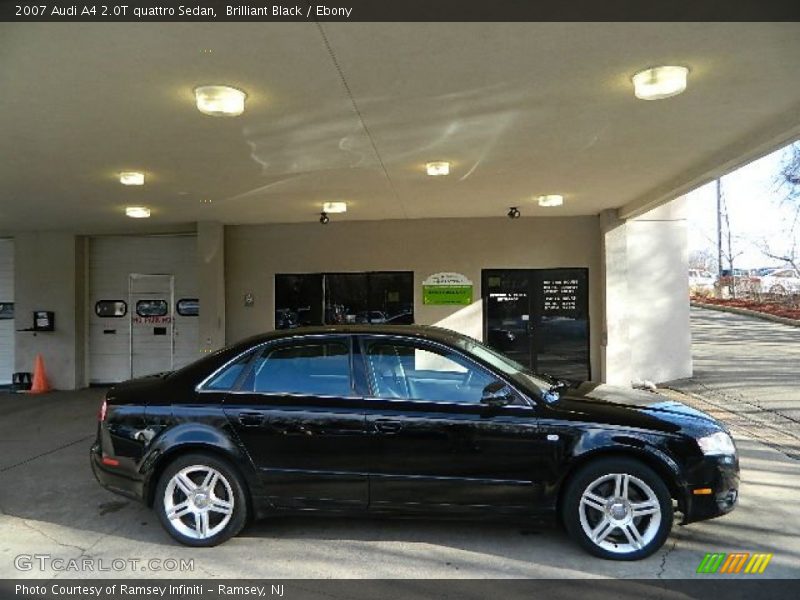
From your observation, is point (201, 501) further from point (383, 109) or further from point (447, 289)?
point (447, 289)

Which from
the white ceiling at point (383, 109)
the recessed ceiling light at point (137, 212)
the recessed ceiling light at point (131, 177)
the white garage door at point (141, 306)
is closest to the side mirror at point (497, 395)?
the white ceiling at point (383, 109)

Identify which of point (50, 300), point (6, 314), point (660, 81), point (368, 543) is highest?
point (660, 81)

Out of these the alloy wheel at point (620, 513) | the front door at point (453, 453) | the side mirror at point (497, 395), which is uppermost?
the side mirror at point (497, 395)

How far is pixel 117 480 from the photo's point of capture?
4520 mm

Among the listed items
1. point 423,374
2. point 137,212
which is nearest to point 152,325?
point 137,212

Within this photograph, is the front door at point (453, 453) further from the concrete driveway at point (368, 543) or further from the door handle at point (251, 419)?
the door handle at point (251, 419)

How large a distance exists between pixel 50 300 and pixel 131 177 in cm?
615

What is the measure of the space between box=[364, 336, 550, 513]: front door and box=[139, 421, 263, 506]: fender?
2.91ft

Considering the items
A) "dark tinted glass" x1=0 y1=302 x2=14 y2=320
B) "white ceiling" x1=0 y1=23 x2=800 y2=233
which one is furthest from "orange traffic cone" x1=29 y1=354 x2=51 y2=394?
"white ceiling" x1=0 y1=23 x2=800 y2=233

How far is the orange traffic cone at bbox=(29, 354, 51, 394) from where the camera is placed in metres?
11.7

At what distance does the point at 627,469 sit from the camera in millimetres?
4020

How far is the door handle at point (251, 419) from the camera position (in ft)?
14.2
